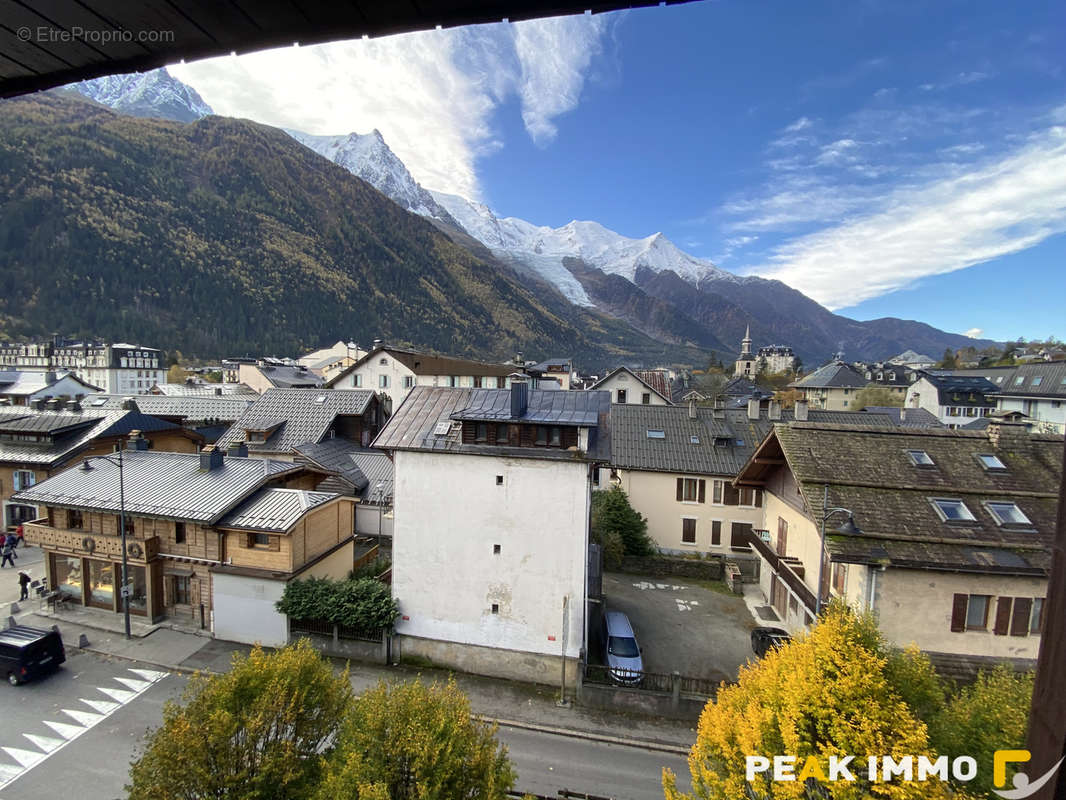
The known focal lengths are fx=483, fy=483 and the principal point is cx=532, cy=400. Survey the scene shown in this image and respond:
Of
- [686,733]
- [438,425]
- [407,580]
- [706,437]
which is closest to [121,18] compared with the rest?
[438,425]

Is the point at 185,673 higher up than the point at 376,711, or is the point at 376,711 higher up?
the point at 376,711

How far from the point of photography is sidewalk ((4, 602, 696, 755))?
638 inches

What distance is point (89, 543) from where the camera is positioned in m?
21.7

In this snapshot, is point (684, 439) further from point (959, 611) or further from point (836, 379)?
point (836, 379)

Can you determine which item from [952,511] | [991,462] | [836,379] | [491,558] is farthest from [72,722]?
[836,379]

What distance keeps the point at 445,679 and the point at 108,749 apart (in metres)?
10.2

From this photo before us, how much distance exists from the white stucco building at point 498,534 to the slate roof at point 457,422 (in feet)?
0.21

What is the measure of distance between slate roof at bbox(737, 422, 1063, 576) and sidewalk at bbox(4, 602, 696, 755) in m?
8.59

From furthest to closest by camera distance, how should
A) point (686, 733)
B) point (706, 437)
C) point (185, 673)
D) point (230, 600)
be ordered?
point (706, 437), point (230, 600), point (185, 673), point (686, 733)

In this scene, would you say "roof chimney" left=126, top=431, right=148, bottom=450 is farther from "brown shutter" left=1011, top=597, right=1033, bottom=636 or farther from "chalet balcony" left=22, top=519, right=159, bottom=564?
"brown shutter" left=1011, top=597, right=1033, bottom=636

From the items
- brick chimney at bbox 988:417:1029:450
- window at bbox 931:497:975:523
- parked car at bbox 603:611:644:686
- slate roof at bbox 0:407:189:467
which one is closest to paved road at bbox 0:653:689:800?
parked car at bbox 603:611:644:686

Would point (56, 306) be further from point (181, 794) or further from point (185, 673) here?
point (181, 794)

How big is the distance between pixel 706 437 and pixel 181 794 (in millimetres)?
30473

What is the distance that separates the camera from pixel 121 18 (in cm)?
284
